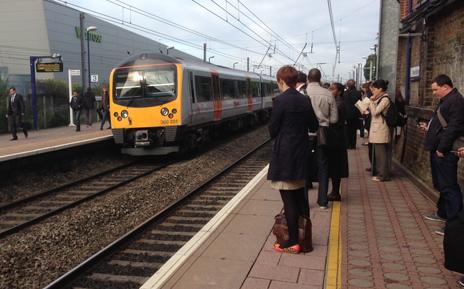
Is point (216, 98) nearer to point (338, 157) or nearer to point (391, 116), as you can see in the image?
point (391, 116)

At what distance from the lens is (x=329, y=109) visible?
6.19m

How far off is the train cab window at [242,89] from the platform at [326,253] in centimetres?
1358

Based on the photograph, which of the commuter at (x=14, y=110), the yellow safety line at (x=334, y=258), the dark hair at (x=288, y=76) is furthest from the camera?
the commuter at (x=14, y=110)

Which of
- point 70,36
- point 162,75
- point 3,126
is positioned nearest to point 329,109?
point 162,75

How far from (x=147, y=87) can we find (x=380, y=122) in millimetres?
6743

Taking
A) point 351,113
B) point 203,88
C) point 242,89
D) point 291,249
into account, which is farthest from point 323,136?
point 242,89

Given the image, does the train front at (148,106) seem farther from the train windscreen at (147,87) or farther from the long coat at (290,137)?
the long coat at (290,137)

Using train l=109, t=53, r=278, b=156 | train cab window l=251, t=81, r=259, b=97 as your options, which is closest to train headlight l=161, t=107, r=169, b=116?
train l=109, t=53, r=278, b=156

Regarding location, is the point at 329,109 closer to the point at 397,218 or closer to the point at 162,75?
the point at 397,218

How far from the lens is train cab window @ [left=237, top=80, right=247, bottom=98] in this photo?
20.1 metres

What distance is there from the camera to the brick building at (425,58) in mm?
7209

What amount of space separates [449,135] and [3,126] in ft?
58.8

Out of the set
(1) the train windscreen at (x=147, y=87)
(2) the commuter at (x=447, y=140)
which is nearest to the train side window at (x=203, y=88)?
(1) the train windscreen at (x=147, y=87)

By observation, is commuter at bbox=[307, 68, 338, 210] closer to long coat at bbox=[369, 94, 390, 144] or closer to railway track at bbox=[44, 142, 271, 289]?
railway track at bbox=[44, 142, 271, 289]
